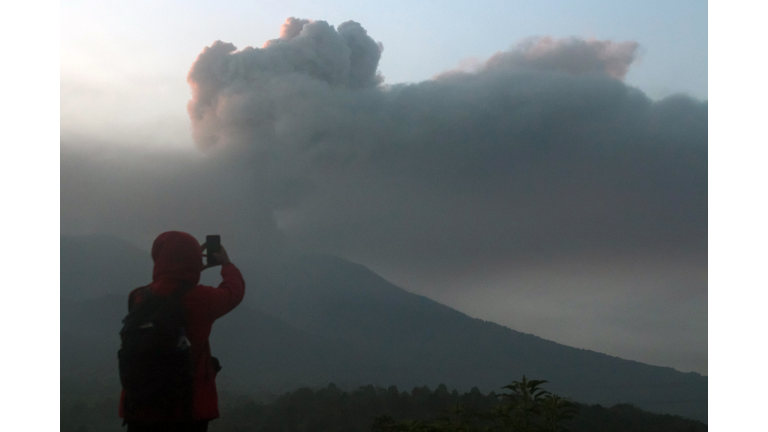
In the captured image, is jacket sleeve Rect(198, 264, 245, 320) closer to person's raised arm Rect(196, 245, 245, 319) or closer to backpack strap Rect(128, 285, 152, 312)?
person's raised arm Rect(196, 245, 245, 319)

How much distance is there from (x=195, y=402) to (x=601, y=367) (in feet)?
14.4

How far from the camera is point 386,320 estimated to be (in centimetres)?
579

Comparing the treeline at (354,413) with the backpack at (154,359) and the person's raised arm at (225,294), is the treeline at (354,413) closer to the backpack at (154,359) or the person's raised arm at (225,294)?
the backpack at (154,359)

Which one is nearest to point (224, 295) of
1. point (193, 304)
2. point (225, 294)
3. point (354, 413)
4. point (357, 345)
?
point (225, 294)

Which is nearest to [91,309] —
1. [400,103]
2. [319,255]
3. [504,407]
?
[319,255]

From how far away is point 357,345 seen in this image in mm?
5750

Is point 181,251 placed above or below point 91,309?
above

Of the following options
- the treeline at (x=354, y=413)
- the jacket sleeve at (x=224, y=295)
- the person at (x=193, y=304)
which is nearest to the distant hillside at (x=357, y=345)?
the treeline at (x=354, y=413)

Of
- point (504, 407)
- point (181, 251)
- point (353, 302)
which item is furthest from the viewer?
point (353, 302)

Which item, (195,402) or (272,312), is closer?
(195,402)

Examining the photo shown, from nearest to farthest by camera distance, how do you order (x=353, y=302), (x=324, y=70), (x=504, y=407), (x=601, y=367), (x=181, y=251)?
(x=181, y=251), (x=504, y=407), (x=601, y=367), (x=353, y=302), (x=324, y=70)

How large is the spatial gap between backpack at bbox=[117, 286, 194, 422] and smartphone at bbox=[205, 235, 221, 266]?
0.98ft

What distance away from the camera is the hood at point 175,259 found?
9.75ft

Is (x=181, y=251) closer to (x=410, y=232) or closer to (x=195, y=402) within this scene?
(x=195, y=402)
